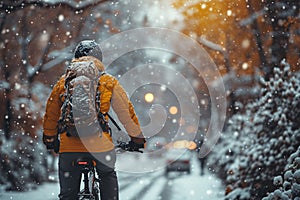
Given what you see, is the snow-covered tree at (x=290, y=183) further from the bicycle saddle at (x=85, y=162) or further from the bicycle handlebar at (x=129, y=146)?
the bicycle saddle at (x=85, y=162)

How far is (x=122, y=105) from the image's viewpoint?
394cm

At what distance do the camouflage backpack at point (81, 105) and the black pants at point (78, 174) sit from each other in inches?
7.9

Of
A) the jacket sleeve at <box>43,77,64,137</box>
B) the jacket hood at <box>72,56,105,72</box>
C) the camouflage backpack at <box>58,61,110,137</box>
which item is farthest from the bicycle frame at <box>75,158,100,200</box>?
the jacket hood at <box>72,56,105,72</box>

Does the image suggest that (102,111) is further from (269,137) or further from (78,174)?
(269,137)

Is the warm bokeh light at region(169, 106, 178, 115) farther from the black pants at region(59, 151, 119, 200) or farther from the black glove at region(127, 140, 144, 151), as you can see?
the black pants at region(59, 151, 119, 200)

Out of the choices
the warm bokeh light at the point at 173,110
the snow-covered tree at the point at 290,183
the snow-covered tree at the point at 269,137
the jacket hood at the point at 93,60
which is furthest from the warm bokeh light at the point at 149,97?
the jacket hood at the point at 93,60

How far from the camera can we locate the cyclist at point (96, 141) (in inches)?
149

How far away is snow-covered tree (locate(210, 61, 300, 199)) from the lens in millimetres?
7207

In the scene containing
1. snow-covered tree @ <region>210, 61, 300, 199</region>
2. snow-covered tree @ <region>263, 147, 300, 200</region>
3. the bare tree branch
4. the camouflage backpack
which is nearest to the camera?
the camouflage backpack

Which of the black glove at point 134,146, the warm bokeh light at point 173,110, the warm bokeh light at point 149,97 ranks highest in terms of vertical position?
the warm bokeh light at point 149,97

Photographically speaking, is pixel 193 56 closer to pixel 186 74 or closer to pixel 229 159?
pixel 186 74

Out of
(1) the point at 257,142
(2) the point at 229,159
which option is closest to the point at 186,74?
(2) the point at 229,159

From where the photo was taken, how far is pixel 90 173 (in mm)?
4039

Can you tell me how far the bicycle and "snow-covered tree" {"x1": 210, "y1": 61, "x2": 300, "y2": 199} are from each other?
141 inches
